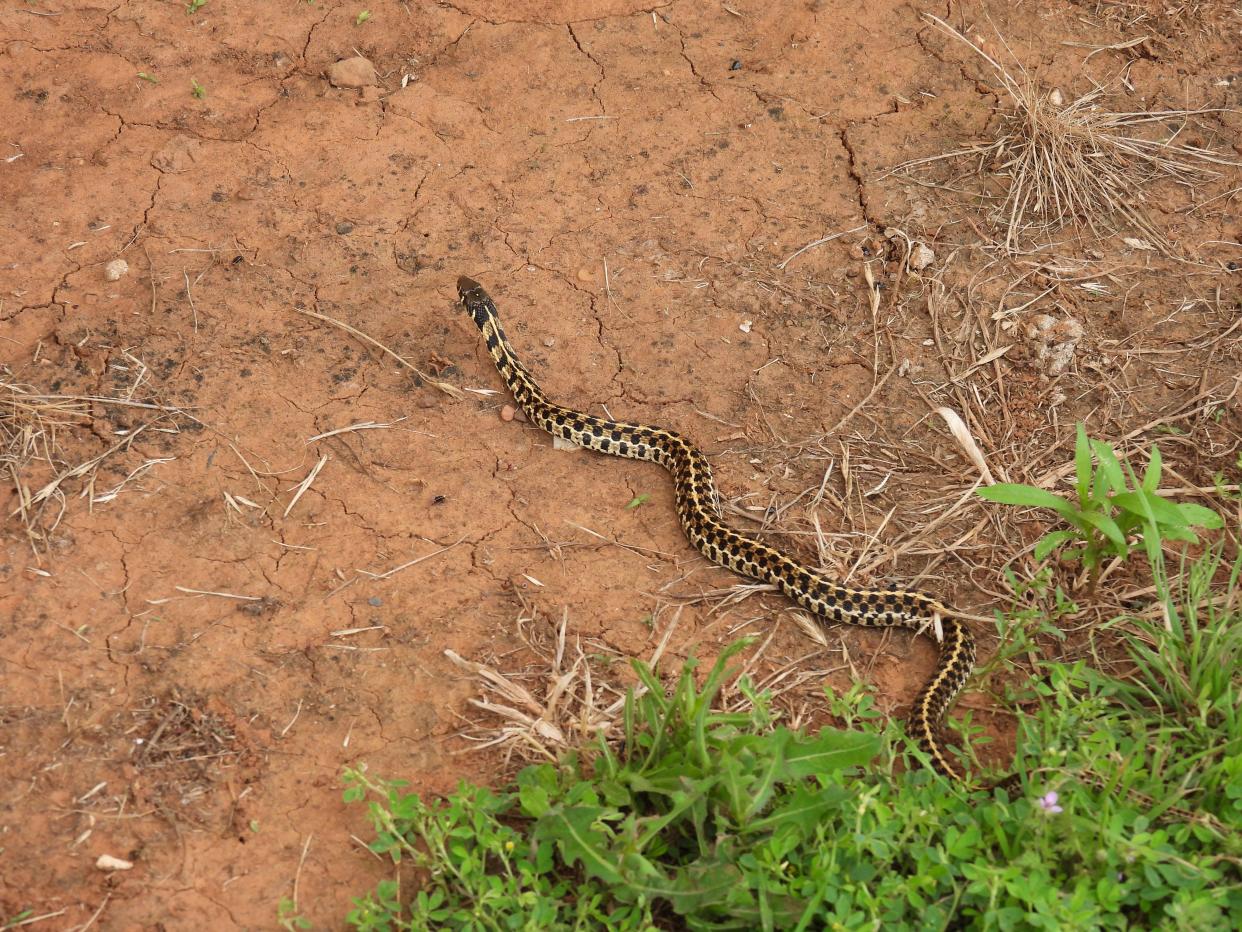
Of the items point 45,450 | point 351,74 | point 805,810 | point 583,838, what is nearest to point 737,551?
point 805,810

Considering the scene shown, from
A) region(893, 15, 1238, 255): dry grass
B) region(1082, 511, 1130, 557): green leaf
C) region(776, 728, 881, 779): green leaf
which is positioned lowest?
region(776, 728, 881, 779): green leaf

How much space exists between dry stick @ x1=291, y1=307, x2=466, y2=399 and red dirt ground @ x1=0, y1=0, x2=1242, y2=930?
0.05m

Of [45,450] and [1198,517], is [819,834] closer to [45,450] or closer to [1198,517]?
[1198,517]

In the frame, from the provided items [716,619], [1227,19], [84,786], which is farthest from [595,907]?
[1227,19]

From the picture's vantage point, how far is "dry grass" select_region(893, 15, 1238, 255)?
8.30 metres

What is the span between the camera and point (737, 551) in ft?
21.4

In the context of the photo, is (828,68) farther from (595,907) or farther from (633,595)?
(595,907)

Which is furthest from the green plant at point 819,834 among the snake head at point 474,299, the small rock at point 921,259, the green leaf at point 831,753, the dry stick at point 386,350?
the small rock at point 921,259

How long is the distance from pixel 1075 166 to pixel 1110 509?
140 inches

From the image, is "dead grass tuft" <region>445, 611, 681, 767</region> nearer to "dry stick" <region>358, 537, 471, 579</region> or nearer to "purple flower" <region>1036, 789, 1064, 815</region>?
"dry stick" <region>358, 537, 471, 579</region>

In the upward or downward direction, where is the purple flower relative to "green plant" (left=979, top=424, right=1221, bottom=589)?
downward

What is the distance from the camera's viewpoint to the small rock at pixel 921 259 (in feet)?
26.3

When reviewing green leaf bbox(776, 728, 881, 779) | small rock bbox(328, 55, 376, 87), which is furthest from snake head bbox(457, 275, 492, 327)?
green leaf bbox(776, 728, 881, 779)

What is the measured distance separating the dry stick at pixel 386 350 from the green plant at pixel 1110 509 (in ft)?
11.7
